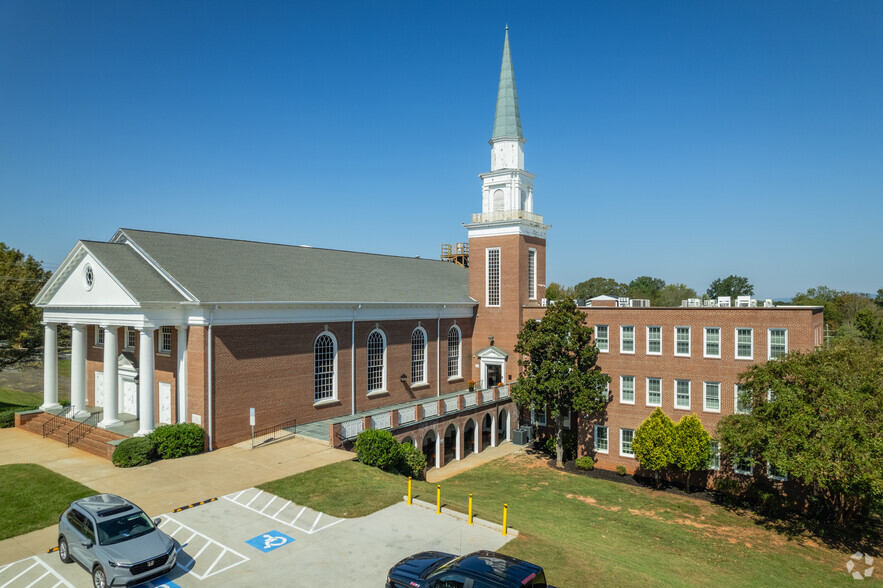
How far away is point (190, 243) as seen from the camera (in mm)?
30109

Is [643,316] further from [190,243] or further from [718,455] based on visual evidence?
[190,243]

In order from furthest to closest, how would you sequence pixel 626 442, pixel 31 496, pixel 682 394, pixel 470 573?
pixel 626 442, pixel 682 394, pixel 31 496, pixel 470 573

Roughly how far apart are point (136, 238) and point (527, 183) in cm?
2717

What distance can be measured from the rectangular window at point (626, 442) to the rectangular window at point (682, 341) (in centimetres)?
579

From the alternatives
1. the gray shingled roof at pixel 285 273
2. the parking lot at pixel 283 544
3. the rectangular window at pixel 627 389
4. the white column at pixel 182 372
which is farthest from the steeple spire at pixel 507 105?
the parking lot at pixel 283 544

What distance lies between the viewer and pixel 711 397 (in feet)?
101

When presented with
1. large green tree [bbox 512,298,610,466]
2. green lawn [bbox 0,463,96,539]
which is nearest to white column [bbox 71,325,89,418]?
green lawn [bbox 0,463,96,539]

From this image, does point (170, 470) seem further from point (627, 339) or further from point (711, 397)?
point (711, 397)

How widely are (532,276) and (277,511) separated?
28.9 m

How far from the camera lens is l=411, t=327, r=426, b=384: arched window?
37928 mm

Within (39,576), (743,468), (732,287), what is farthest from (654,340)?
(732,287)

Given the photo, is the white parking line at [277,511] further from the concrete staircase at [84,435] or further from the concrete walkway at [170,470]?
the concrete staircase at [84,435]

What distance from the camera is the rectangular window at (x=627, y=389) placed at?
33.2 meters

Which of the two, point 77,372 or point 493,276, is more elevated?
point 493,276
